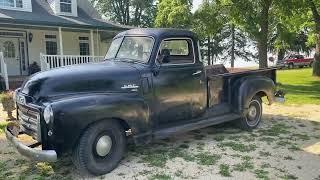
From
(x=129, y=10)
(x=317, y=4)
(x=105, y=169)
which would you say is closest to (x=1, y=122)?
(x=105, y=169)

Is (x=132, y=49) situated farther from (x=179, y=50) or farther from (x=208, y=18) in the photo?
(x=208, y=18)

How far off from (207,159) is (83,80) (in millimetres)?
2416

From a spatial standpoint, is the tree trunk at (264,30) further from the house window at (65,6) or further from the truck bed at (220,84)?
the house window at (65,6)

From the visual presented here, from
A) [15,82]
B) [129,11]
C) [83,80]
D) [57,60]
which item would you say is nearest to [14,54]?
[15,82]

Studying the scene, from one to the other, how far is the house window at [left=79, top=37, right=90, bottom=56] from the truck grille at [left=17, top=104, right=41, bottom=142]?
750 inches

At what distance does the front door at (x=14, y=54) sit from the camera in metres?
21.8

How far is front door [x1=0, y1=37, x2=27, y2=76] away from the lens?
21797 mm

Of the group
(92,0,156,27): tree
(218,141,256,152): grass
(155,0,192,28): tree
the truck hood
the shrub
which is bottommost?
(218,141,256,152): grass

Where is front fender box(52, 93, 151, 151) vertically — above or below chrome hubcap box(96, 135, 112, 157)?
above

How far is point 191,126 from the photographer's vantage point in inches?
291

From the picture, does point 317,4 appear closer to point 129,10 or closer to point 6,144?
point 6,144

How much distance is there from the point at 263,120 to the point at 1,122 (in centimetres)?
657

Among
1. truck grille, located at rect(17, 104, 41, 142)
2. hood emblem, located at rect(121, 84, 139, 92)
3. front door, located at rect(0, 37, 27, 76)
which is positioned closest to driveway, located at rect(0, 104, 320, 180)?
truck grille, located at rect(17, 104, 41, 142)

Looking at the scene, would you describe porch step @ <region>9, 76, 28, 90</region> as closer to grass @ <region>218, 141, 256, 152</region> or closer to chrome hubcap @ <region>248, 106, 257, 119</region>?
chrome hubcap @ <region>248, 106, 257, 119</region>
